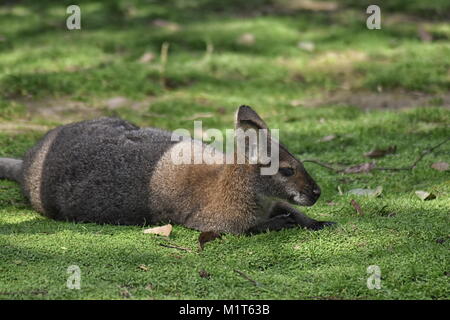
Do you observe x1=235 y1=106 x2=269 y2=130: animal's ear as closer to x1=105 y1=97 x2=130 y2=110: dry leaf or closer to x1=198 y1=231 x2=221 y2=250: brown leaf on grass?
x1=198 y1=231 x2=221 y2=250: brown leaf on grass

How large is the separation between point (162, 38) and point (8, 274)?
22.8ft

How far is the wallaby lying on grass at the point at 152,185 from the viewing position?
5.23m

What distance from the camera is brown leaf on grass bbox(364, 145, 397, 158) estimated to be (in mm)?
6746

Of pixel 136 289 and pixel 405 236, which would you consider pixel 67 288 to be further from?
pixel 405 236

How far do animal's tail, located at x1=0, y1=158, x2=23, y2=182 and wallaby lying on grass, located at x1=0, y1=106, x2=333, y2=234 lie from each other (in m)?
0.29

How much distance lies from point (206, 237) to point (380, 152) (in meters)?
2.45

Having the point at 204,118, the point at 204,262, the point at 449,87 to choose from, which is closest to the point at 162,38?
the point at 204,118

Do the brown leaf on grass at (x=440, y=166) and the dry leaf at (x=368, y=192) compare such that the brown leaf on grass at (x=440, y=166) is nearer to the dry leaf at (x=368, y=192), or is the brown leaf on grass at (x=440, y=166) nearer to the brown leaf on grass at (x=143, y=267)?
the dry leaf at (x=368, y=192)

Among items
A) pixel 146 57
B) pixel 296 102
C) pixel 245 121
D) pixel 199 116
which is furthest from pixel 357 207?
pixel 146 57

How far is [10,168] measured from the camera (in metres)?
6.28

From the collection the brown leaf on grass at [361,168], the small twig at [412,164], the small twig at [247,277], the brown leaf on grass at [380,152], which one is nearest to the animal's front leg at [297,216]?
the small twig at [247,277]

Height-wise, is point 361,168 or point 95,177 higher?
point 95,177

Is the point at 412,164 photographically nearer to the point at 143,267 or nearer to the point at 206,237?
the point at 206,237

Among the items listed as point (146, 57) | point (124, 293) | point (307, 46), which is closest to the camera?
point (124, 293)
